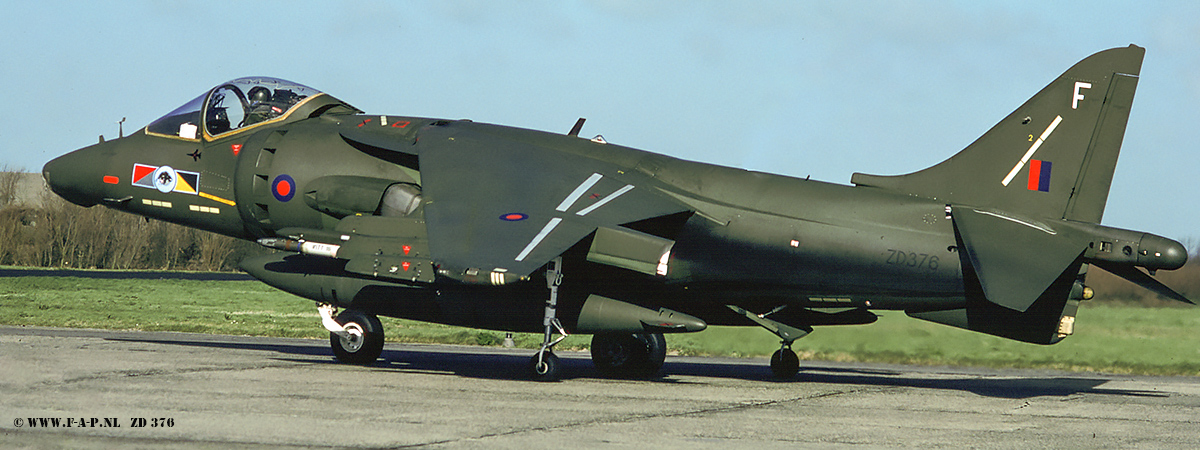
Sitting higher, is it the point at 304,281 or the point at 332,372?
the point at 304,281

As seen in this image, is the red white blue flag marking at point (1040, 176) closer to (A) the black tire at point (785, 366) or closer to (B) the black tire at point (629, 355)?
(A) the black tire at point (785, 366)

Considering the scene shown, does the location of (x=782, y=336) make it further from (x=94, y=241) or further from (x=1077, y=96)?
(x=94, y=241)

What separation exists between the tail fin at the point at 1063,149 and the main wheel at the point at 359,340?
8.36m

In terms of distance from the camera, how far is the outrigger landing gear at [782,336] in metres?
14.1

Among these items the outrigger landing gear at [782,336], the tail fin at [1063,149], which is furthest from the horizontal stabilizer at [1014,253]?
the outrigger landing gear at [782,336]

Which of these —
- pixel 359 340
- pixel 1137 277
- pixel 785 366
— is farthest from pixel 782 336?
pixel 359 340

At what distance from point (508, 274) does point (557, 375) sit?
2284 mm

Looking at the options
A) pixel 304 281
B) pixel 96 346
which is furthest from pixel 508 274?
pixel 96 346

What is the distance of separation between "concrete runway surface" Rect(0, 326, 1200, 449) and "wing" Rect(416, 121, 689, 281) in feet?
5.51

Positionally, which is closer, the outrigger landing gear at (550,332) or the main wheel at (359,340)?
the outrigger landing gear at (550,332)

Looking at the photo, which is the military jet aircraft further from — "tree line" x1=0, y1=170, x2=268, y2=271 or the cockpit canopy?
"tree line" x1=0, y1=170, x2=268, y2=271

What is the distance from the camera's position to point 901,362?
18859 millimetres

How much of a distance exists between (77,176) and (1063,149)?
15220 mm

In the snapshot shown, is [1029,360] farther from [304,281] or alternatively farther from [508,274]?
[304,281]
